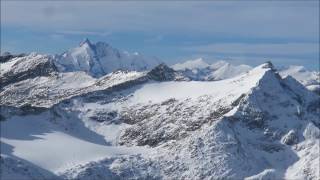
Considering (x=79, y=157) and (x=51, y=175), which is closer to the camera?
(x=51, y=175)

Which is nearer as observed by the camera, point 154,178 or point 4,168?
point 4,168

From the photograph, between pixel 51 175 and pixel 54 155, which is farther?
pixel 54 155

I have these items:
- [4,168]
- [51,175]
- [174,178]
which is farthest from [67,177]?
[174,178]

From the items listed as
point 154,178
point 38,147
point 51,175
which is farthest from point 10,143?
point 154,178

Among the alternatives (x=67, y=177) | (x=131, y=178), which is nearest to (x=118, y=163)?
(x=131, y=178)

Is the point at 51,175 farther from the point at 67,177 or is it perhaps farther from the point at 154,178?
the point at 154,178

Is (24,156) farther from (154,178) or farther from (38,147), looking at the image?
(154,178)

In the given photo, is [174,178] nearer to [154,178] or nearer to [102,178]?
[154,178]
